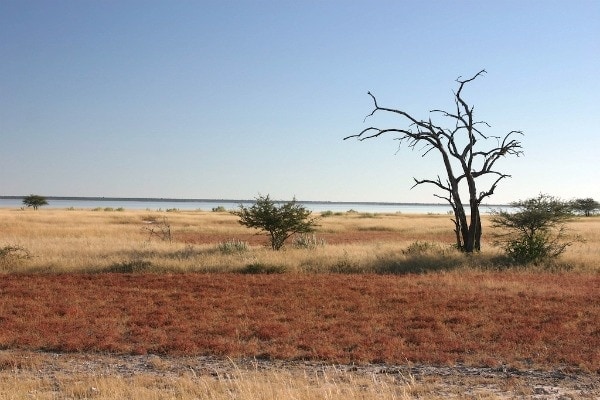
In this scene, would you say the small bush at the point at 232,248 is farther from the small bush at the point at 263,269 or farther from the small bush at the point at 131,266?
the small bush at the point at 131,266

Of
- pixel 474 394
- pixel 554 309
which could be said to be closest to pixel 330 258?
pixel 554 309

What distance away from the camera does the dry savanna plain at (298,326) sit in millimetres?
8148

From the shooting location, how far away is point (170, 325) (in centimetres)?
1276

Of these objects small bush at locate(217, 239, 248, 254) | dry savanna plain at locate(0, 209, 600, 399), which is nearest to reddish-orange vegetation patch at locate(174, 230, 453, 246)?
small bush at locate(217, 239, 248, 254)

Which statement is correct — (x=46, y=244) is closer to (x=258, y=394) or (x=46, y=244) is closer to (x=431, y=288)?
(x=431, y=288)

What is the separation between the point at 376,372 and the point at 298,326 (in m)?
3.79

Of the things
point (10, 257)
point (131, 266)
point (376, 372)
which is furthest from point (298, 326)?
point (10, 257)

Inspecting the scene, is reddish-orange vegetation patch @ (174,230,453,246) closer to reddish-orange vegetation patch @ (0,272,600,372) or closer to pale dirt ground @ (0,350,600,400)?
reddish-orange vegetation patch @ (0,272,600,372)

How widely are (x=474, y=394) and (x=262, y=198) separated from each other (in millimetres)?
23791

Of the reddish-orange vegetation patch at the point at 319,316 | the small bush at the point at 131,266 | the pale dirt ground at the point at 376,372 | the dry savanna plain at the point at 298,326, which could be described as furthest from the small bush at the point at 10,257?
the pale dirt ground at the point at 376,372

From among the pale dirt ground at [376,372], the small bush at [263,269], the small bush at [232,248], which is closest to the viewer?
the pale dirt ground at [376,372]

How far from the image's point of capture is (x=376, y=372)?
9.04 m

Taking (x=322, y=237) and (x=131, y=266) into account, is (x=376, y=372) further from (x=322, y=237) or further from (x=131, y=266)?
(x=322, y=237)

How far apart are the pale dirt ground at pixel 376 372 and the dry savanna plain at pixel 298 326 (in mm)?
38
